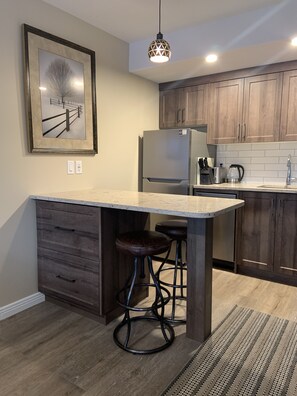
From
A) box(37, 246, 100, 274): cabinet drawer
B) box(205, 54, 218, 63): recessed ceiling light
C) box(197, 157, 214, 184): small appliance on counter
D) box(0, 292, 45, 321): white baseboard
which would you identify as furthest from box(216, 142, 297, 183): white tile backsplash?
box(0, 292, 45, 321): white baseboard

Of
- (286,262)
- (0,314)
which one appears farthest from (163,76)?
(0,314)

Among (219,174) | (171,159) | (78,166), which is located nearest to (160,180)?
(171,159)

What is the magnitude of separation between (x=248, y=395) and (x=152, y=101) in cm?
323

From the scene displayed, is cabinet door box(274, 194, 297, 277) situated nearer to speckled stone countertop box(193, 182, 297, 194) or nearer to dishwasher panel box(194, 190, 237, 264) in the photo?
speckled stone countertop box(193, 182, 297, 194)

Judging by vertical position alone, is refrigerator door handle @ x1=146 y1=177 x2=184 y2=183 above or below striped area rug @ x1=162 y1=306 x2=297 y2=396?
above

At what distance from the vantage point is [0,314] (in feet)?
7.50

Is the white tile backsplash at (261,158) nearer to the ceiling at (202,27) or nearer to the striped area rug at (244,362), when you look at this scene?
the ceiling at (202,27)

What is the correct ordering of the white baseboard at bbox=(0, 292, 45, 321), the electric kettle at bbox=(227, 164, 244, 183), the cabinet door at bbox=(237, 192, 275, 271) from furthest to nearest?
1. the electric kettle at bbox=(227, 164, 244, 183)
2. the cabinet door at bbox=(237, 192, 275, 271)
3. the white baseboard at bbox=(0, 292, 45, 321)

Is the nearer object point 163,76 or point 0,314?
point 0,314

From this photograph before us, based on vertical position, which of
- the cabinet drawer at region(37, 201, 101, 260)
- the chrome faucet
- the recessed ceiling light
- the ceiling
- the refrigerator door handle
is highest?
the ceiling

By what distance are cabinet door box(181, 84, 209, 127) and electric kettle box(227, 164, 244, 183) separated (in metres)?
0.67

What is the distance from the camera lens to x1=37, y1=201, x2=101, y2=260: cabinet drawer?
84.0 inches

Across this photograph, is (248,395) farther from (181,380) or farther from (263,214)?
(263,214)

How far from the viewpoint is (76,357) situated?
1857 mm
